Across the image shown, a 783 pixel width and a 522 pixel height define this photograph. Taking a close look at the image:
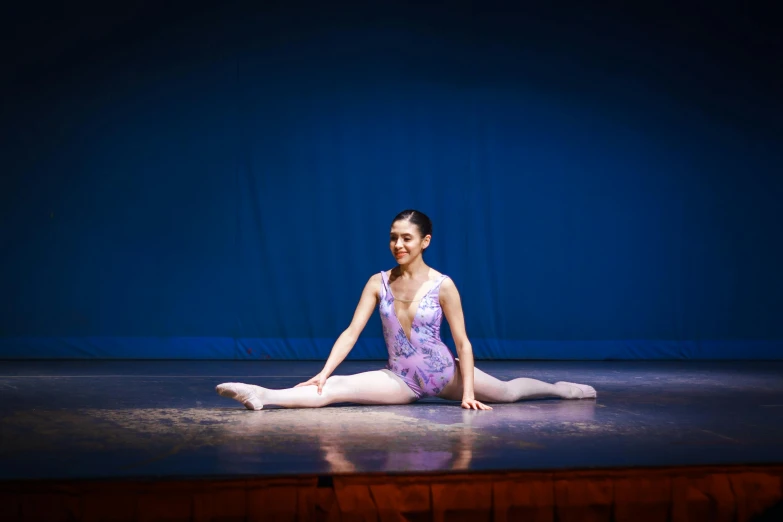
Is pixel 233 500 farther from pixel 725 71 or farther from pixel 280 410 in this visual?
pixel 725 71

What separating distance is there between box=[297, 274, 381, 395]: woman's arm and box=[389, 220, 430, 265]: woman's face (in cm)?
Answer: 19

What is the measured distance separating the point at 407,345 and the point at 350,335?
9.7 inches

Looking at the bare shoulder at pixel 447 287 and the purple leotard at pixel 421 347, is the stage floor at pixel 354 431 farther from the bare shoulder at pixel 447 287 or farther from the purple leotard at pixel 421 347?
the bare shoulder at pixel 447 287

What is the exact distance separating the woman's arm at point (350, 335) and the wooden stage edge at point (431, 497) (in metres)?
1.03

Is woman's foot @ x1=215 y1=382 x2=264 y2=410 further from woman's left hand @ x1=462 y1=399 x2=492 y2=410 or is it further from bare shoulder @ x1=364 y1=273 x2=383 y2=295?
woman's left hand @ x1=462 y1=399 x2=492 y2=410

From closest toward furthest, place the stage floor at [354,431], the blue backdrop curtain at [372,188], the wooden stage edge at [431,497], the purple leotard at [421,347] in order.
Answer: the wooden stage edge at [431,497] < the stage floor at [354,431] < the purple leotard at [421,347] < the blue backdrop curtain at [372,188]

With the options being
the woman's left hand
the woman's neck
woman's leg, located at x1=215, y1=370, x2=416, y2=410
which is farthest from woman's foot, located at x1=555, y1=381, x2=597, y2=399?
the woman's neck

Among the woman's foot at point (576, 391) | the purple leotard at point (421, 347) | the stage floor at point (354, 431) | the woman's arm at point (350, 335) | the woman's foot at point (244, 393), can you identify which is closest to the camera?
the stage floor at point (354, 431)

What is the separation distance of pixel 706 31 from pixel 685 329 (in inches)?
92.5

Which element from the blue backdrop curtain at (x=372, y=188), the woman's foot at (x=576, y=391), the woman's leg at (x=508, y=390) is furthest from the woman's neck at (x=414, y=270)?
the blue backdrop curtain at (x=372, y=188)

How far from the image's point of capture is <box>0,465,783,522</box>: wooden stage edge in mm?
1735

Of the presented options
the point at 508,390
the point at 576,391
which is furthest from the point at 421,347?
the point at 576,391

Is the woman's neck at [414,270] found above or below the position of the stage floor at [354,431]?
above

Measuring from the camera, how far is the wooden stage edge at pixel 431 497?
68.3 inches
